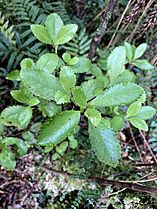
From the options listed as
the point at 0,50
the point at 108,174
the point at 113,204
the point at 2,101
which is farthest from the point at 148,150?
the point at 0,50

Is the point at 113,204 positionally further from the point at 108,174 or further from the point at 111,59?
the point at 111,59

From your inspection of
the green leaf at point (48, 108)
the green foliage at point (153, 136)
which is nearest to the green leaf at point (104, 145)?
the green leaf at point (48, 108)

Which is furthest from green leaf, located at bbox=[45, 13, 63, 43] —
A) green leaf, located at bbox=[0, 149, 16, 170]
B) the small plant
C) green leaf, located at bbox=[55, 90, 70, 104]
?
green leaf, located at bbox=[0, 149, 16, 170]

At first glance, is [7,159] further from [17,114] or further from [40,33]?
[40,33]

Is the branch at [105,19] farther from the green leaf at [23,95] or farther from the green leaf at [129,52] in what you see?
the green leaf at [23,95]

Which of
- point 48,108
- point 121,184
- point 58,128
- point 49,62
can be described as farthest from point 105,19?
point 121,184

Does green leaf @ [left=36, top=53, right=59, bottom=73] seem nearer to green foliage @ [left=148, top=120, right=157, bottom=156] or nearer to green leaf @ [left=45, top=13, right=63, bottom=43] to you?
green leaf @ [left=45, top=13, right=63, bottom=43]

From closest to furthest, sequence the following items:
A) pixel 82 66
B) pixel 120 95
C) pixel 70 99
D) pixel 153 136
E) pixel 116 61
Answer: pixel 120 95 < pixel 70 99 < pixel 116 61 < pixel 82 66 < pixel 153 136
